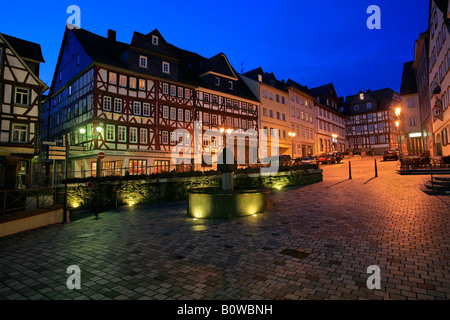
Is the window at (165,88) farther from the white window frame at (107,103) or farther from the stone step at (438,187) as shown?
the stone step at (438,187)

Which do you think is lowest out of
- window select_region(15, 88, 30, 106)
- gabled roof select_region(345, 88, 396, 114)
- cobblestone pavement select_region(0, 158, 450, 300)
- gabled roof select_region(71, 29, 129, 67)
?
cobblestone pavement select_region(0, 158, 450, 300)

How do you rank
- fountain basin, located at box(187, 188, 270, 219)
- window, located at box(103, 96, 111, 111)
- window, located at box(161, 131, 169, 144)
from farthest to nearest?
window, located at box(161, 131, 169, 144), window, located at box(103, 96, 111, 111), fountain basin, located at box(187, 188, 270, 219)

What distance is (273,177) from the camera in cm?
1973

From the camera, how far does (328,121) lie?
5469 cm

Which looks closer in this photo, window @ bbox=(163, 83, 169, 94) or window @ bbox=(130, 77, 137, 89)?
window @ bbox=(130, 77, 137, 89)

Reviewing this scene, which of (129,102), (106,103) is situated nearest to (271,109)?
(129,102)

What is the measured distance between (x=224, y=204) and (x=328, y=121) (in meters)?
51.3

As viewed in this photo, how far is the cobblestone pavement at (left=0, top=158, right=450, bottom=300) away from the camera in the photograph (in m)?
3.96

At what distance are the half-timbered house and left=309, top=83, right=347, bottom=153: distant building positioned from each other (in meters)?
26.9

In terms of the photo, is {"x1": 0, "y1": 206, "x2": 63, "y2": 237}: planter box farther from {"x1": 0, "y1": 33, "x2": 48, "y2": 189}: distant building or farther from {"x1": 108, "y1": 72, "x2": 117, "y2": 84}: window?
{"x1": 108, "y1": 72, "x2": 117, "y2": 84}: window

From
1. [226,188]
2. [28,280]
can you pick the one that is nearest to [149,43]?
[226,188]

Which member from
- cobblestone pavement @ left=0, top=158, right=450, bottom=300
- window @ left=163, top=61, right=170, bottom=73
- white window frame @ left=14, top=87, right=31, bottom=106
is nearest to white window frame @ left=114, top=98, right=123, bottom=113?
window @ left=163, top=61, right=170, bottom=73

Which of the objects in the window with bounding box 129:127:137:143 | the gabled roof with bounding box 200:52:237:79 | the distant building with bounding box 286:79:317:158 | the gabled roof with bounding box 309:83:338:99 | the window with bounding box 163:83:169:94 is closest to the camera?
the window with bounding box 129:127:137:143

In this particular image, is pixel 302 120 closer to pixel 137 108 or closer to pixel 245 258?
pixel 137 108
